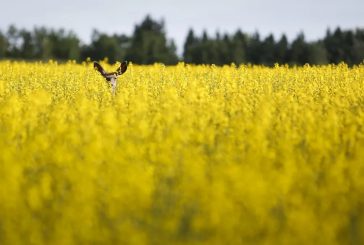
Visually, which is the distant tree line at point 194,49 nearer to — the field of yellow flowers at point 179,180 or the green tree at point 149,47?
the green tree at point 149,47

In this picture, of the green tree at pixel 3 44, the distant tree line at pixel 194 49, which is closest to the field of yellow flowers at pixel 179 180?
the distant tree line at pixel 194 49

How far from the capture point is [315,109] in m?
8.37

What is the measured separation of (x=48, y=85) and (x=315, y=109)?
6.45 meters

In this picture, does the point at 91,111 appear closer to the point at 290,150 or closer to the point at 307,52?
the point at 290,150

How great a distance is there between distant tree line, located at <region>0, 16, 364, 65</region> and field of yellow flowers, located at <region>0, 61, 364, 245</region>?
29.2m

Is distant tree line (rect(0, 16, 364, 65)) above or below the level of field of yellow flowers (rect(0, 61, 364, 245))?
above

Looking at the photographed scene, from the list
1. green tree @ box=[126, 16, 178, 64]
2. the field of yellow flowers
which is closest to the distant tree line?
green tree @ box=[126, 16, 178, 64]

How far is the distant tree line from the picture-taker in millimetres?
35781

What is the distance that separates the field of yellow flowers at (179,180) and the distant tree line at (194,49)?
29.2m

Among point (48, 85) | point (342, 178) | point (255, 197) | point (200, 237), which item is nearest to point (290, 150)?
point (342, 178)

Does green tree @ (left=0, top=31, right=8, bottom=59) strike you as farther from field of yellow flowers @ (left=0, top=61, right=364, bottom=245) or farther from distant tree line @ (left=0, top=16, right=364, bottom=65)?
field of yellow flowers @ (left=0, top=61, right=364, bottom=245)

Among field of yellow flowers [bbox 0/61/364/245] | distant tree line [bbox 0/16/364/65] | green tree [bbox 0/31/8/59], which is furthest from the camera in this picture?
green tree [bbox 0/31/8/59]

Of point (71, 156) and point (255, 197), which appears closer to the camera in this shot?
point (255, 197)

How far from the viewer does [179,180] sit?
15.6ft
